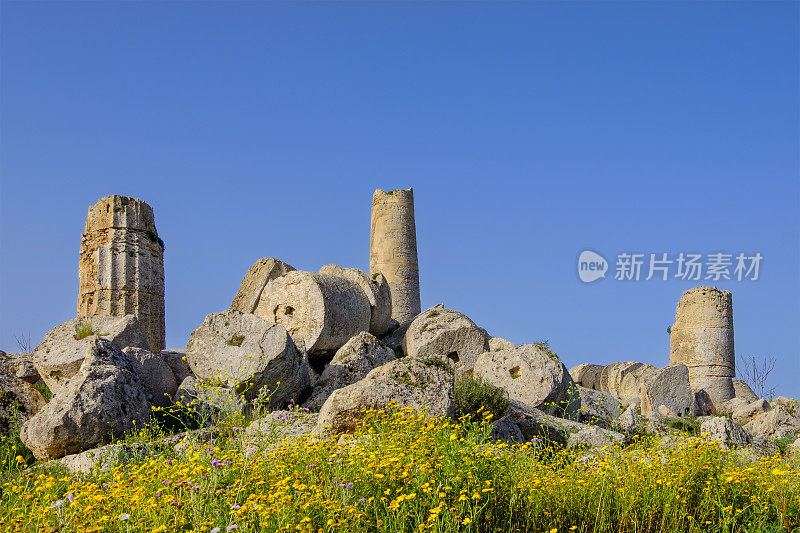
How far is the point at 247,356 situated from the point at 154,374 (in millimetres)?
1353

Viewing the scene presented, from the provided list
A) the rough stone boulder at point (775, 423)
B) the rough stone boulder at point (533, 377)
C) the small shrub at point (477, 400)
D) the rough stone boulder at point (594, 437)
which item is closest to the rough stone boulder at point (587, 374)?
the rough stone boulder at point (775, 423)

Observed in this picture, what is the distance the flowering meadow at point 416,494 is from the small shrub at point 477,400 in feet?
11.4

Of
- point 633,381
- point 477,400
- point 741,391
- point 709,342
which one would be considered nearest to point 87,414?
point 477,400

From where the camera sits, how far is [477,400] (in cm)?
1016

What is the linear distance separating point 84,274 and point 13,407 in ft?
15.3

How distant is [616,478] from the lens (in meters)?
6.00

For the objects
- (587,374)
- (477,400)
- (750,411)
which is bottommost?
(750,411)

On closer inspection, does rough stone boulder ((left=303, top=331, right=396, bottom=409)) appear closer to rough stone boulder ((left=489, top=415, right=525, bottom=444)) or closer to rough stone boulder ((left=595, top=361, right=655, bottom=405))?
rough stone boulder ((left=489, top=415, right=525, bottom=444))

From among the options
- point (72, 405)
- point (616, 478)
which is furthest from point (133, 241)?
point (616, 478)

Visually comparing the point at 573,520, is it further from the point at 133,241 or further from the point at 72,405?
the point at 133,241

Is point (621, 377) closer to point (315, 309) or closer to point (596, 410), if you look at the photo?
point (596, 410)

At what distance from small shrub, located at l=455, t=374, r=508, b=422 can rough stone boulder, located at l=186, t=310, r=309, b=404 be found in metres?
2.56

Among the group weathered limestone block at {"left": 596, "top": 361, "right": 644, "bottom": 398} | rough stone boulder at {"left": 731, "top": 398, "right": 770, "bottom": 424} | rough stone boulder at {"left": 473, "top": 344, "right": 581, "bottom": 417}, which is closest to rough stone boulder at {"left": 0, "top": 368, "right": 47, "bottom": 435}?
rough stone boulder at {"left": 473, "top": 344, "right": 581, "bottom": 417}

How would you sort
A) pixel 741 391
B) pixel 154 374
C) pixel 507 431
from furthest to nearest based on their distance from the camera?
pixel 741 391 → pixel 154 374 → pixel 507 431
